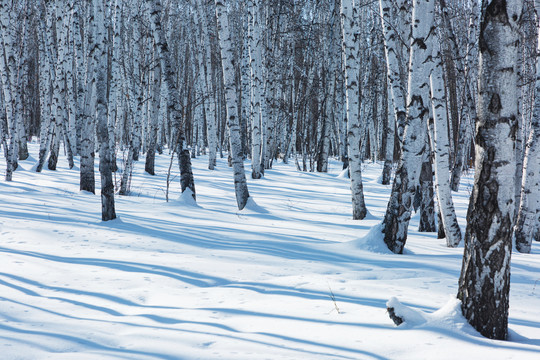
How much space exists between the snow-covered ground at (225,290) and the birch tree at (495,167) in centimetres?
21

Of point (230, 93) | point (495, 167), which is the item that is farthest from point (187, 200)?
point (495, 167)

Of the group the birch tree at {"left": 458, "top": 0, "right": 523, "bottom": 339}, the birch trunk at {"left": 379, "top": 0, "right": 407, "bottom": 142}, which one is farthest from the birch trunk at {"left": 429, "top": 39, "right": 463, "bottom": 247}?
the birch tree at {"left": 458, "top": 0, "right": 523, "bottom": 339}

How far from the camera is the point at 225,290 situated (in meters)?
3.94

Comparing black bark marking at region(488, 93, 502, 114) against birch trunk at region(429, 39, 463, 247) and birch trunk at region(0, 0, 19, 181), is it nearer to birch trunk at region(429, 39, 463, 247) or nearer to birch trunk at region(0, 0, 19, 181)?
birch trunk at region(429, 39, 463, 247)

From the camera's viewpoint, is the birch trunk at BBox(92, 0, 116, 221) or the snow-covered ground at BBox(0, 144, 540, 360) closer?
the snow-covered ground at BBox(0, 144, 540, 360)

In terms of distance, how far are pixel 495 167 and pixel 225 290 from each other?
2.47 metres

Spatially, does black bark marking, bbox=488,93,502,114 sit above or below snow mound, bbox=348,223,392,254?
above

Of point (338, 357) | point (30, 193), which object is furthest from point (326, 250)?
point (30, 193)

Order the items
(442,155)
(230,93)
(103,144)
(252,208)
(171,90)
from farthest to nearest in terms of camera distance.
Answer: (171,90) < (252,208) < (230,93) < (103,144) < (442,155)

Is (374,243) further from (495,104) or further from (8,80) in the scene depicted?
(8,80)

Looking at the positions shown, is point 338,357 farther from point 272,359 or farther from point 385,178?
point 385,178

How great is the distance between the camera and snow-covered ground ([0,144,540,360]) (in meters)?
2.67

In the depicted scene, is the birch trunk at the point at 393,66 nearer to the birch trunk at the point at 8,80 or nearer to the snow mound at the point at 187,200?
the snow mound at the point at 187,200

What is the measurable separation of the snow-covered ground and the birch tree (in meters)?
0.21
